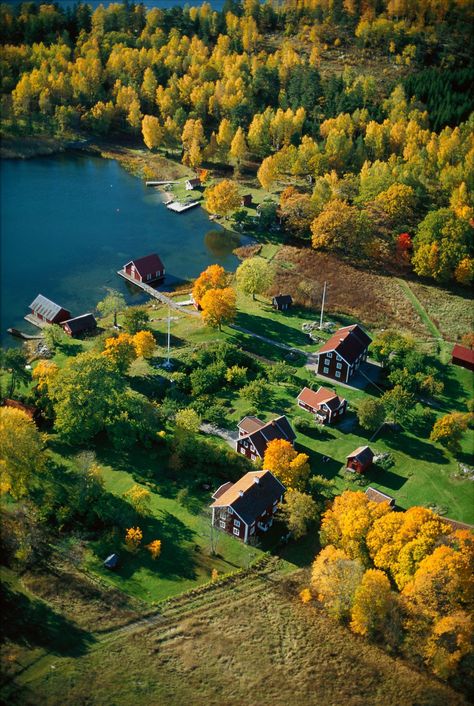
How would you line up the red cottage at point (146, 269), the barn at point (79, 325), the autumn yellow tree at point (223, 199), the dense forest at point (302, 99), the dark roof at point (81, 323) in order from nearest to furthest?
1. the barn at point (79, 325)
2. the dark roof at point (81, 323)
3. the red cottage at point (146, 269)
4. the dense forest at point (302, 99)
5. the autumn yellow tree at point (223, 199)

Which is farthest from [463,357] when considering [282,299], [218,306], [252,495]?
[252,495]

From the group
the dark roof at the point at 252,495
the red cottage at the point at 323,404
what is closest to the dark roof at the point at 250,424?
the dark roof at the point at 252,495

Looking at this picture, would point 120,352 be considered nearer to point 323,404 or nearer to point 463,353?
point 323,404

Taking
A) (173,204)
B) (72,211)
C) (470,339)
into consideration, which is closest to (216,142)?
(173,204)

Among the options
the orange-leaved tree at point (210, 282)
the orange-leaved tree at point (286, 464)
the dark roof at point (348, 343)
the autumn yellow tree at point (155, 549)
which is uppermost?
the orange-leaved tree at point (210, 282)

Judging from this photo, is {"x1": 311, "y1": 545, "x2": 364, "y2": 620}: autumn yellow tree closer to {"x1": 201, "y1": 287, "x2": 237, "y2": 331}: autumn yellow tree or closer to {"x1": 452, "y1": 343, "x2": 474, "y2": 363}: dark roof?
{"x1": 452, "y1": 343, "x2": 474, "y2": 363}: dark roof

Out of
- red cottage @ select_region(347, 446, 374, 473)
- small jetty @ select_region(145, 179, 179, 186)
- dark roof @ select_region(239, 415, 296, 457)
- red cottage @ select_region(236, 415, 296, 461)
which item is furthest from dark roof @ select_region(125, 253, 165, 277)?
red cottage @ select_region(347, 446, 374, 473)

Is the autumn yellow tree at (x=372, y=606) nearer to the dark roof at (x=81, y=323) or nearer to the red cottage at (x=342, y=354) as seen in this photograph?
the red cottage at (x=342, y=354)
